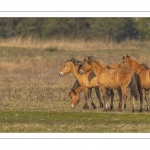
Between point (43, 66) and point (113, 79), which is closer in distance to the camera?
point (113, 79)

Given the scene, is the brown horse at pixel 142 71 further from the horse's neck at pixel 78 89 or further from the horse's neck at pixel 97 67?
the horse's neck at pixel 78 89

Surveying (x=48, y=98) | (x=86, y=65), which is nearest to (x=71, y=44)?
(x=48, y=98)

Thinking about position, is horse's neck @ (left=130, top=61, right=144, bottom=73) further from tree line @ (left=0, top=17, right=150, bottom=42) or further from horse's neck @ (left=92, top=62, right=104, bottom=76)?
tree line @ (left=0, top=17, right=150, bottom=42)

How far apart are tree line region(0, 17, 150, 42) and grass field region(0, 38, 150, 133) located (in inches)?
247

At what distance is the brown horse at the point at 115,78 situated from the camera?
21781mm

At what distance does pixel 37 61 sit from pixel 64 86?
830 centimetres

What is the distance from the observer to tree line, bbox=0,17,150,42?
157 feet

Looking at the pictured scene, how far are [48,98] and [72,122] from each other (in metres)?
6.69

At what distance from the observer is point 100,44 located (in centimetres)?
4303

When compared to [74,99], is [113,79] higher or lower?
higher

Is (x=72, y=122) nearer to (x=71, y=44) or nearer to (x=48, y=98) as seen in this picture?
(x=48, y=98)

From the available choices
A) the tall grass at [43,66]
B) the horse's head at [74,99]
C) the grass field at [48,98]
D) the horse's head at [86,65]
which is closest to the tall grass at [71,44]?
the tall grass at [43,66]

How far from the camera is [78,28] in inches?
1961

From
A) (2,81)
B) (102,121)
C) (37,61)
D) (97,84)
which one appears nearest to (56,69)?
(37,61)
